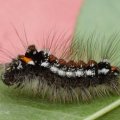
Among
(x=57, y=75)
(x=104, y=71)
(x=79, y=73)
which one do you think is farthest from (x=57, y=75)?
(x=104, y=71)

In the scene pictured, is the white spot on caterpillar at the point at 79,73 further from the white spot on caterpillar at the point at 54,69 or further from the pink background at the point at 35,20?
the pink background at the point at 35,20

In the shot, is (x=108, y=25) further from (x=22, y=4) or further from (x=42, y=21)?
(x=22, y=4)

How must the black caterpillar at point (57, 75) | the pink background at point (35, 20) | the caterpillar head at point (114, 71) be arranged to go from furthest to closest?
the pink background at point (35, 20), the caterpillar head at point (114, 71), the black caterpillar at point (57, 75)

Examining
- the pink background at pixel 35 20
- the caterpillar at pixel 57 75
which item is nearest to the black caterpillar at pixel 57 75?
the caterpillar at pixel 57 75

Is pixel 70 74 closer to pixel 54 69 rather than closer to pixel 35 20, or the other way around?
pixel 54 69

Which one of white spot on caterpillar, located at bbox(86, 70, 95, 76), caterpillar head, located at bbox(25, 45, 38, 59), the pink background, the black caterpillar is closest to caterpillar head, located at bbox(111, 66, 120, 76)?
the black caterpillar

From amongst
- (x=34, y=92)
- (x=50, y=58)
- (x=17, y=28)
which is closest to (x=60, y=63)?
(x=50, y=58)

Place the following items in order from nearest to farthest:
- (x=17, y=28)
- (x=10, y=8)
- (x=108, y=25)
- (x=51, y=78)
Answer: (x=51, y=78)
(x=108, y=25)
(x=17, y=28)
(x=10, y=8)

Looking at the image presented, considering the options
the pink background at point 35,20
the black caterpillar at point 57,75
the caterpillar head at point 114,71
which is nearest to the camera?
the black caterpillar at point 57,75
